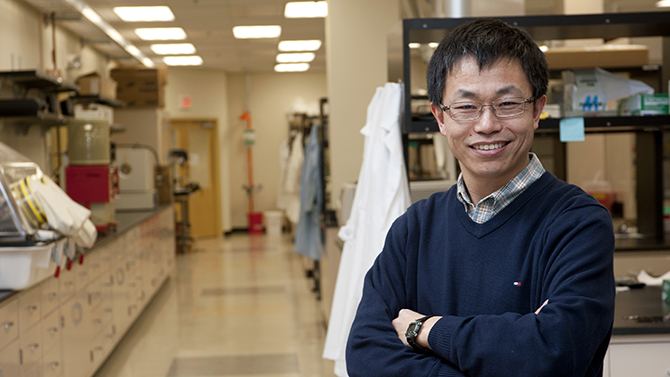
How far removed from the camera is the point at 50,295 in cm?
309

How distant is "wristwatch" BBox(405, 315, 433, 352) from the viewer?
3.96 ft

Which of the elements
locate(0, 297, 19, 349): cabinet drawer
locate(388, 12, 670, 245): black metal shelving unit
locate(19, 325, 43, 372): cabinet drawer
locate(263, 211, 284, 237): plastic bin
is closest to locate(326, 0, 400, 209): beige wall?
locate(388, 12, 670, 245): black metal shelving unit

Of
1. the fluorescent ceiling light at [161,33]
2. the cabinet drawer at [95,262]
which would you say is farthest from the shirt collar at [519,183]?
the fluorescent ceiling light at [161,33]

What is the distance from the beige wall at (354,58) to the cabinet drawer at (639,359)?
2.86m

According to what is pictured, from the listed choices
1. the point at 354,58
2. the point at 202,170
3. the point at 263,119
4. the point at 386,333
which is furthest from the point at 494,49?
the point at 263,119

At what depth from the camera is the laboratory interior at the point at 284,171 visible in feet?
7.63

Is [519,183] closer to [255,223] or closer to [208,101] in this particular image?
[208,101]

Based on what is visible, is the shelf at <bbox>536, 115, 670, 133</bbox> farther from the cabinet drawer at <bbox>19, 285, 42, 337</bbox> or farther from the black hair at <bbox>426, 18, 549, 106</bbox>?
the cabinet drawer at <bbox>19, 285, 42, 337</bbox>

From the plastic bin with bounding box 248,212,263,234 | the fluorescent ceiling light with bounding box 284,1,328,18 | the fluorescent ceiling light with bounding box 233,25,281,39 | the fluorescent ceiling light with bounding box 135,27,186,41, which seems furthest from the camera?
the plastic bin with bounding box 248,212,263,234

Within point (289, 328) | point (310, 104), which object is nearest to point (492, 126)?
point (289, 328)

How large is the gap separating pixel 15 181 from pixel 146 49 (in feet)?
19.6

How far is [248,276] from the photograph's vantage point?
738 cm

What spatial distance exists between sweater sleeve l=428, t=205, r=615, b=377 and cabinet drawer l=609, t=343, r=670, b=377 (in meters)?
0.92

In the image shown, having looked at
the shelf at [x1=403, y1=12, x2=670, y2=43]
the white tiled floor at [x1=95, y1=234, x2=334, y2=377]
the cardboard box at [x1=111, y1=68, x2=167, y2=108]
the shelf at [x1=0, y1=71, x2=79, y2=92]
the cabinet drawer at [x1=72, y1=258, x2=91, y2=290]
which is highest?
the cardboard box at [x1=111, y1=68, x2=167, y2=108]
